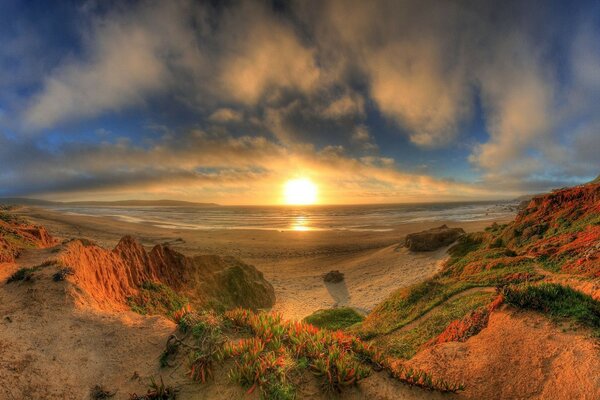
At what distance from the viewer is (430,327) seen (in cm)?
1003

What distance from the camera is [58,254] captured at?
9.51 m

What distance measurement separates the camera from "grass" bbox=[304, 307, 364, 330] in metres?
14.6

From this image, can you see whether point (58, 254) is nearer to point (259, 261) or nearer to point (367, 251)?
point (259, 261)

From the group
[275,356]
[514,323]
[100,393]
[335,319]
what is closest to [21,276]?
[100,393]

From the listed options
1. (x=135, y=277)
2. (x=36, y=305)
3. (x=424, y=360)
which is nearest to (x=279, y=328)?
(x=424, y=360)

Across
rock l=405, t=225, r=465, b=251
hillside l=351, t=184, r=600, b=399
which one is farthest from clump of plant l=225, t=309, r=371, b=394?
rock l=405, t=225, r=465, b=251

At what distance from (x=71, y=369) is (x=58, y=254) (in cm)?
663

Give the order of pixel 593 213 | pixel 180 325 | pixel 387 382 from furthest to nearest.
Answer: pixel 593 213 → pixel 180 325 → pixel 387 382

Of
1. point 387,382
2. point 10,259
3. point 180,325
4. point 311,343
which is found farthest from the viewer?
point 10,259

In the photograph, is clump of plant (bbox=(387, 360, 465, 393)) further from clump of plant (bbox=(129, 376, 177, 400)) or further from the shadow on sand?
the shadow on sand

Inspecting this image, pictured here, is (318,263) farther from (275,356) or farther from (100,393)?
(100,393)

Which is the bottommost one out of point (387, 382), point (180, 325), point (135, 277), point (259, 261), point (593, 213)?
point (259, 261)

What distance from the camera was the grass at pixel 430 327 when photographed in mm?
8992

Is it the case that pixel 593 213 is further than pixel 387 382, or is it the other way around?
pixel 593 213
